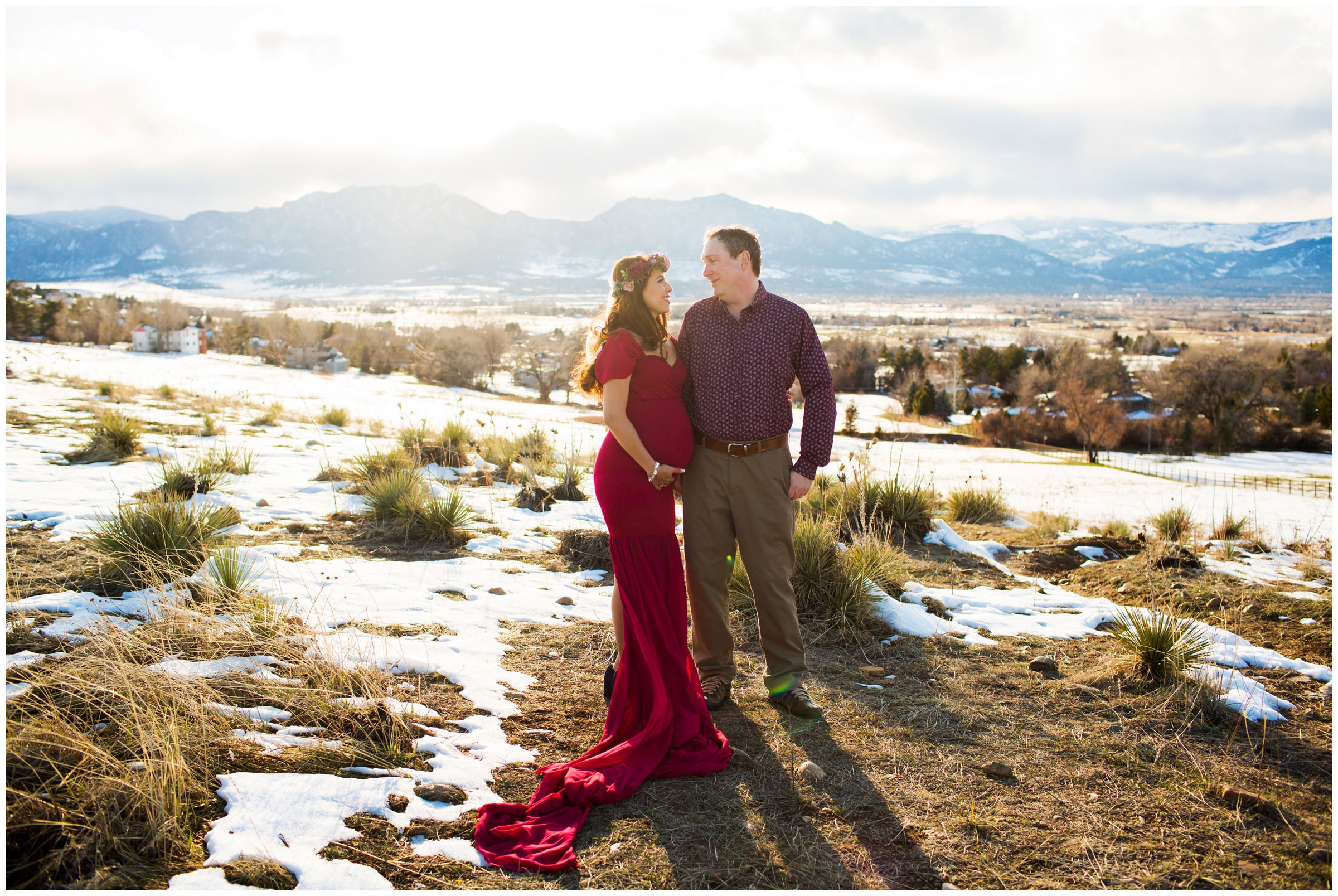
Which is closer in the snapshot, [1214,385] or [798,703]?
[798,703]

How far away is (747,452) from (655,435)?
1.72ft

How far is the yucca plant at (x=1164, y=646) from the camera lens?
421cm

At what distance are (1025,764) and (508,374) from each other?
5224 centimetres

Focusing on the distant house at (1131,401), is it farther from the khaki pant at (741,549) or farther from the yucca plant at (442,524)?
the khaki pant at (741,549)

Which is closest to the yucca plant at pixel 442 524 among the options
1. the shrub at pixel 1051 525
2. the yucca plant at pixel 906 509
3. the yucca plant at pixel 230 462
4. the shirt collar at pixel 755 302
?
the yucca plant at pixel 230 462

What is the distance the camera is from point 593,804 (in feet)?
10.6

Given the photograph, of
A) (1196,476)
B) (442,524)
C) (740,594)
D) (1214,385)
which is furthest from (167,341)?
(1214,385)

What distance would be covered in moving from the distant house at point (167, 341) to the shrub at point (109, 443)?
106 ft

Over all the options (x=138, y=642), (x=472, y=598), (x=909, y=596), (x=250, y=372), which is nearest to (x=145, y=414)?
(x=472, y=598)

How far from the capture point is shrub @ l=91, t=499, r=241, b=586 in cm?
483

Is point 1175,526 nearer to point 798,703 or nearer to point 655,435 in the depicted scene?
point 798,703

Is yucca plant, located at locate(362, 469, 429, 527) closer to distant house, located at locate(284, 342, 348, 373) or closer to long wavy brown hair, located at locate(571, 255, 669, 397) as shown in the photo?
long wavy brown hair, located at locate(571, 255, 669, 397)

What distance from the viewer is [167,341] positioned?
37.6m

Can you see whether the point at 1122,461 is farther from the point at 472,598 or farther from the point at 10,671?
the point at 10,671
